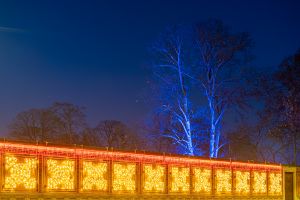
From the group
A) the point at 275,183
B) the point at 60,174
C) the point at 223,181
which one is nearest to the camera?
the point at 60,174

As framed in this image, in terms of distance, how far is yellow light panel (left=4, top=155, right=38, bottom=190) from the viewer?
40.9ft

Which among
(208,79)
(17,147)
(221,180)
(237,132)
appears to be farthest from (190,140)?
(237,132)

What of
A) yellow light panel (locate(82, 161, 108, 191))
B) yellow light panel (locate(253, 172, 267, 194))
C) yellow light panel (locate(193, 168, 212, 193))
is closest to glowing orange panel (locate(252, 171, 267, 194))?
yellow light panel (locate(253, 172, 267, 194))

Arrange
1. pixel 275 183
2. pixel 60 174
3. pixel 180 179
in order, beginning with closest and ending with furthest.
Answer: pixel 60 174 < pixel 180 179 < pixel 275 183

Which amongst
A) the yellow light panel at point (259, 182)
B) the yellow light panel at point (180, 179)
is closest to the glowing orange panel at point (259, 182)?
the yellow light panel at point (259, 182)

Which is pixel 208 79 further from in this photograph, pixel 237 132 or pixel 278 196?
pixel 237 132

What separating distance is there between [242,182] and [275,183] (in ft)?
8.55

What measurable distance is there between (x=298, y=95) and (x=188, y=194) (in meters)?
15.7

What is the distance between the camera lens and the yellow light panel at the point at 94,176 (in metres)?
14.6

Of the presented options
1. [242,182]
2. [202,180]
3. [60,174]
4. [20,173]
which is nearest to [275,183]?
[242,182]

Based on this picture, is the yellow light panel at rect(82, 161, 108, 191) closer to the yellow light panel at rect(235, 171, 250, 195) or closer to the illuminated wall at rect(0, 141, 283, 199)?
the illuminated wall at rect(0, 141, 283, 199)

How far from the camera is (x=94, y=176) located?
48.9 feet

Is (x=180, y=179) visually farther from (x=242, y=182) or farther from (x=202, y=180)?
(x=242, y=182)

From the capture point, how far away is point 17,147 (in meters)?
12.8
